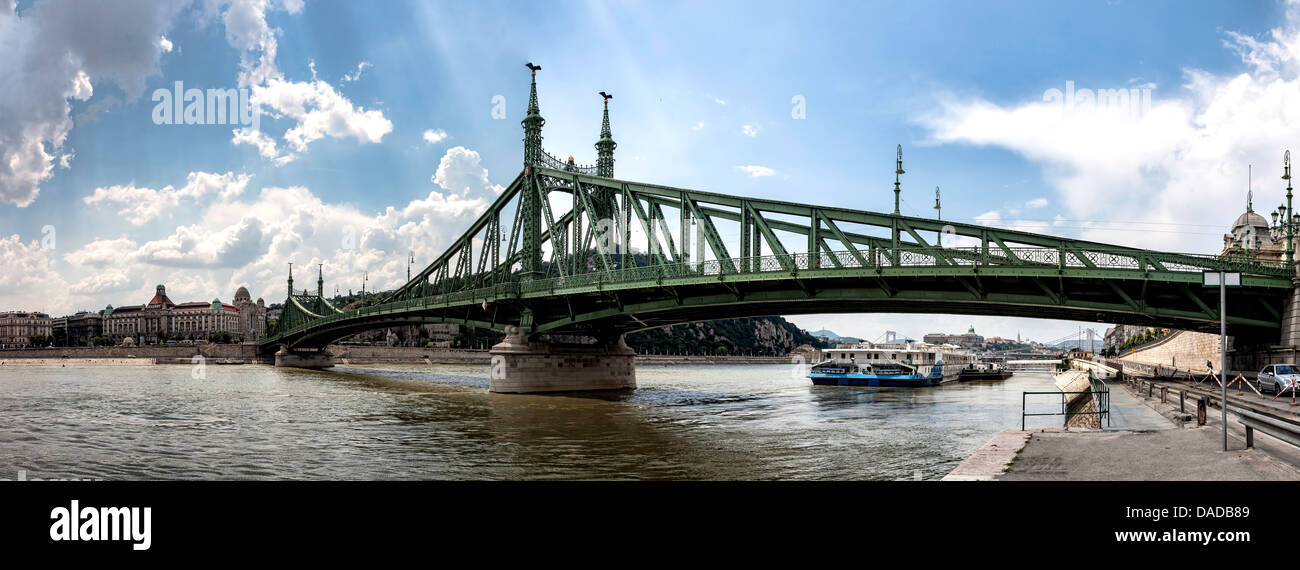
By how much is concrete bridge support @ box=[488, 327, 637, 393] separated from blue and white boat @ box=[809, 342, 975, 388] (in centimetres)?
2242

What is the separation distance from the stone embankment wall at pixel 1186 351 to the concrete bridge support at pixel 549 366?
44069mm

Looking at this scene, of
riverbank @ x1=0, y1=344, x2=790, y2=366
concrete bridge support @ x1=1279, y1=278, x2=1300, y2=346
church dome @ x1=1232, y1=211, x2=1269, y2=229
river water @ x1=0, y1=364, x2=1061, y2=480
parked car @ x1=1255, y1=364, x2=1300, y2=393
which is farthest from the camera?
riverbank @ x1=0, y1=344, x2=790, y2=366

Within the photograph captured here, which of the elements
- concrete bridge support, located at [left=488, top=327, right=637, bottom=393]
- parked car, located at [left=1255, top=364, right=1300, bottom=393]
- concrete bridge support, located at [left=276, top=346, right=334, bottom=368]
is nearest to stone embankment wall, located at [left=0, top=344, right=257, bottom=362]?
concrete bridge support, located at [left=276, top=346, right=334, bottom=368]

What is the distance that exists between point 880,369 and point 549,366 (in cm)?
3524

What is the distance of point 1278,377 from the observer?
32500 mm

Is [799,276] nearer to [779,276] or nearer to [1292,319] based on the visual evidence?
[779,276]

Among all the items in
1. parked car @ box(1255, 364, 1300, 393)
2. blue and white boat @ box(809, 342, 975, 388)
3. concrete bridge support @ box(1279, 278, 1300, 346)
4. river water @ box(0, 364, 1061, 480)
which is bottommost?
blue and white boat @ box(809, 342, 975, 388)

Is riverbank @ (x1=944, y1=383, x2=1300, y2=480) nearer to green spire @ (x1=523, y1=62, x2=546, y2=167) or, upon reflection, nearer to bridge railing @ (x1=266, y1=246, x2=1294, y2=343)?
bridge railing @ (x1=266, y1=246, x2=1294, y2=343)

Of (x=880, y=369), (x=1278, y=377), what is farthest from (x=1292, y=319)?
(x=880, y=369)

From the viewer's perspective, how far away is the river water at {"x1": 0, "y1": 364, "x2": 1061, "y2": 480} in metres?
21.8

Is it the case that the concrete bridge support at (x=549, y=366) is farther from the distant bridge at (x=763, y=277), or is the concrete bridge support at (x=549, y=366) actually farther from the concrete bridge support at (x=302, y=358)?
the concrete bridge support at (x=302, y=358)

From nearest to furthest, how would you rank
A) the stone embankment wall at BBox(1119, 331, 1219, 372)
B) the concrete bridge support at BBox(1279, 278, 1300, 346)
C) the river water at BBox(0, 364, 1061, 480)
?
the river water at BBox(0, 364, 1061, 480) → the concrete bridge support at BBox(1279, 278, 1300, 346) → the stone embankment wall at BBox(1119, 331, 1219, 372)

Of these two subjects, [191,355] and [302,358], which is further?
[191,355]
